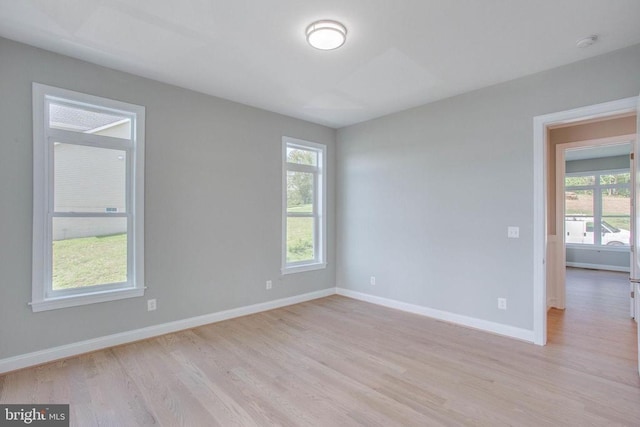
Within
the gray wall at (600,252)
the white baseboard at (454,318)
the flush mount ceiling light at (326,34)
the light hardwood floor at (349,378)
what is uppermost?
the flush mount ceiling light at (326,34)

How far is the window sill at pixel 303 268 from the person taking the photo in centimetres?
468

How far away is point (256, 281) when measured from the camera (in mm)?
4320

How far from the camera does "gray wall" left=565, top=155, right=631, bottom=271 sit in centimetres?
739

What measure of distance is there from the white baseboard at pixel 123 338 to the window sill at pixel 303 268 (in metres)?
0.41

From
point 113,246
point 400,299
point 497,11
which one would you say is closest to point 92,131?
point 113,246

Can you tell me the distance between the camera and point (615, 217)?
7.57 metres

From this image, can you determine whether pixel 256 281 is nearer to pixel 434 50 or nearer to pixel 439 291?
pixel 439 291

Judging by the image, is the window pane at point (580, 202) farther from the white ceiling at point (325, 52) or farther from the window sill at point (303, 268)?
the window sill at point (303, 268)

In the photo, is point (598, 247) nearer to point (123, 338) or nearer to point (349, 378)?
point (349, 378)

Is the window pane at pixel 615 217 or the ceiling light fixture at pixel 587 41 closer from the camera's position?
the ceiling light fixture at pixel 587 41

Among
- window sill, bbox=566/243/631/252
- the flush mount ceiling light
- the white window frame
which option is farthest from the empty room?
the white window frame

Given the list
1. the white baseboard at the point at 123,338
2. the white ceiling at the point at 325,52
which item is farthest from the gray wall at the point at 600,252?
the white baseboard at the point at 123,338

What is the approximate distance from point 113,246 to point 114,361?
1110 mm

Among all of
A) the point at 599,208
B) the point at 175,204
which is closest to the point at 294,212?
the point at 175,204
